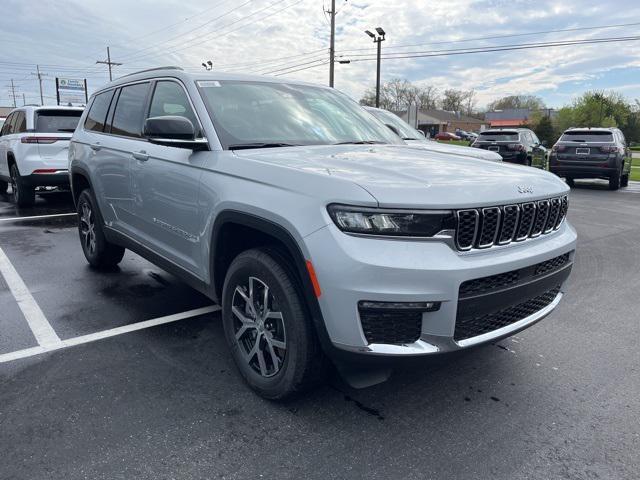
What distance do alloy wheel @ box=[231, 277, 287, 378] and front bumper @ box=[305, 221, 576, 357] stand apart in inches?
18.1

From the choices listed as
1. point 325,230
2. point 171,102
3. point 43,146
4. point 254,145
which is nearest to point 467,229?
point 325,230

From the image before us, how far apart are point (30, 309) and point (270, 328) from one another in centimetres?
266

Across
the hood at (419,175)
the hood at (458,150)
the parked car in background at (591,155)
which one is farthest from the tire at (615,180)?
the hood at (419,175)

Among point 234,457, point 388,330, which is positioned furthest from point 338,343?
point 234,457

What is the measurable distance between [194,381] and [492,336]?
5.79 ft

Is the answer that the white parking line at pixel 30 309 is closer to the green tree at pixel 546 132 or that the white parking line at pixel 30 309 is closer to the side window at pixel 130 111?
the side window at pixel 130 111

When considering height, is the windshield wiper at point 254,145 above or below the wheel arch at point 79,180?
above

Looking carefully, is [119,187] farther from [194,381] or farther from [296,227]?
[296,227]

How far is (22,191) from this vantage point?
31.3 ft

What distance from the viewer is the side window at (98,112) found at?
4.93m

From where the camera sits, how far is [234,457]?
2348mm

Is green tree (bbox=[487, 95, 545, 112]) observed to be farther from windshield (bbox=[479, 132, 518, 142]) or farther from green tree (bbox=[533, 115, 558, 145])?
windshield (bbox=[479, 132, 518, 142])

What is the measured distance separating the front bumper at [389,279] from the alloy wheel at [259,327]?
1.51ft

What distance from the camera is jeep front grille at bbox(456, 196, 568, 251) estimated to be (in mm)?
2344
